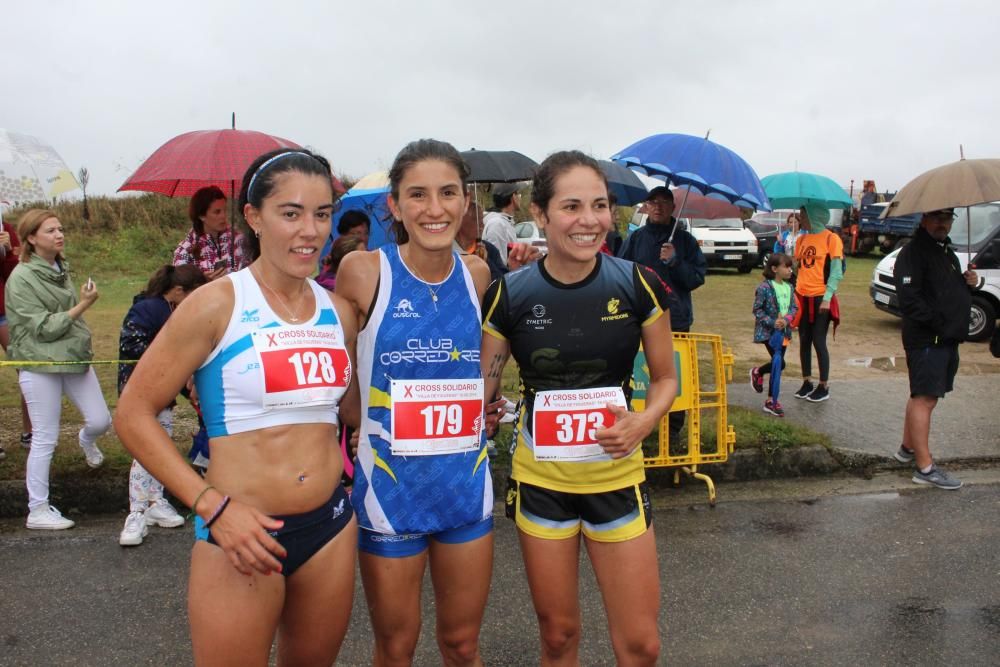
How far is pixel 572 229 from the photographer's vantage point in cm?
257

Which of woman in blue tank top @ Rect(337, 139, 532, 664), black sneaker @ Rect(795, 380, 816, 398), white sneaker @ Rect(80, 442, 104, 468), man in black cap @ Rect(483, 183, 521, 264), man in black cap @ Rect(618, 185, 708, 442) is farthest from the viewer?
black sneaker @ Rect(795, 380, 816, 398)

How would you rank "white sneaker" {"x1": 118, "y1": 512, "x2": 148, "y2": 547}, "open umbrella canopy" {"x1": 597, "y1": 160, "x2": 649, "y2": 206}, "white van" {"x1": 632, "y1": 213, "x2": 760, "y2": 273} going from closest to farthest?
"white sneaker" {"x1": 118, "y1": 512, "x2": 148, "y2": 547} → "open umbrella canopy" {"x1": 597, "y1": 160, "x2": 649, "y2": 206} → "white van" {"x1": 632, "y1": 213, "x2": 760, "y2": 273}

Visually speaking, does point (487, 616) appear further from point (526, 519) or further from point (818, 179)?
point (818, 179)

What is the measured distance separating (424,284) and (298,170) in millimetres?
539

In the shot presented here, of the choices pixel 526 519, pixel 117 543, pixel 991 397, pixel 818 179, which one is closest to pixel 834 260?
pixel 818 179

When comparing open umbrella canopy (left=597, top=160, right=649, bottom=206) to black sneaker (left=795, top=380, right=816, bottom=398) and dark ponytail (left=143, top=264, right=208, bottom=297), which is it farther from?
dark ponytail (left=143, top=264, right=208, bottom=297)

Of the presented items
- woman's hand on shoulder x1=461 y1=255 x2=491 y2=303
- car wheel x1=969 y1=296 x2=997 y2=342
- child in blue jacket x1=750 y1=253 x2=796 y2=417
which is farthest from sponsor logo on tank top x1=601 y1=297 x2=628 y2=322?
car wheel x1=969 y1=296 x2=997 y2=342

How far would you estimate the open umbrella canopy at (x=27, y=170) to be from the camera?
510 centimetres

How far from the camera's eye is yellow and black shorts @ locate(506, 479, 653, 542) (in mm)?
2557

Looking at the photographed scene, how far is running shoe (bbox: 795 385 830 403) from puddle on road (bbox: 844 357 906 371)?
2.19 meters

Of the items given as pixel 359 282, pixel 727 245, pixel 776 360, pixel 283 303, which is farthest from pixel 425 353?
pixel 727 245

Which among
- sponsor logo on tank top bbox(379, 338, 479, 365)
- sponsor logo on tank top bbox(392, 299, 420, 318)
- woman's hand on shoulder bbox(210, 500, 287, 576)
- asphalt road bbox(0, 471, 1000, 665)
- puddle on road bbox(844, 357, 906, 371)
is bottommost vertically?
asphalt road bbox(0, 471, 1000, 665)

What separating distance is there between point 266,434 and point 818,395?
22.0 feet

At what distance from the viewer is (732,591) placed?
4043 mm
